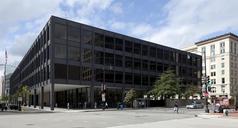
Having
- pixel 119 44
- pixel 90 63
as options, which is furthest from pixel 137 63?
pixel 90 63

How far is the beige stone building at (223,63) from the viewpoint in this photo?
149 m

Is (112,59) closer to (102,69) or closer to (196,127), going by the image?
(102,69)

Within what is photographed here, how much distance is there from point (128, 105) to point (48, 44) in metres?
23.0

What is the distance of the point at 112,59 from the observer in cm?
8188

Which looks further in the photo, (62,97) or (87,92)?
(62,97)

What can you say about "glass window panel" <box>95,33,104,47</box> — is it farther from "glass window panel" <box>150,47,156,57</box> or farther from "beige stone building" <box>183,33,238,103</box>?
"beige stone building" <box>183,33,238,103</box>

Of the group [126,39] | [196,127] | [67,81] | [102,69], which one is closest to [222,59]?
[126,39]

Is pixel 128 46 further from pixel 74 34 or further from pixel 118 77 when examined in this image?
pixel 74 34

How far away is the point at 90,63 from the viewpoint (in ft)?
251

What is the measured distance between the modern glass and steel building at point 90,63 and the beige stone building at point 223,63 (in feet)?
188

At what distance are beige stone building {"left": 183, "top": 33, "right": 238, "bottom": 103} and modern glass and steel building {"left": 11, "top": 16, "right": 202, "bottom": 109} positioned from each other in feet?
188

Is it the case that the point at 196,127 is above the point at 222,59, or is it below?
below

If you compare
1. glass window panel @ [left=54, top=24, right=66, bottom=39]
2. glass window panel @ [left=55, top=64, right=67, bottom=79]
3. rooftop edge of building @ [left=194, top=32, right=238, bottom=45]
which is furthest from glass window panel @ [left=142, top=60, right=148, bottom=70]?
rooftop edge of building @ [left=194, top=32, right=238, bottom=45]

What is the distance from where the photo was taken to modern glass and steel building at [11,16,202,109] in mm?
71188
